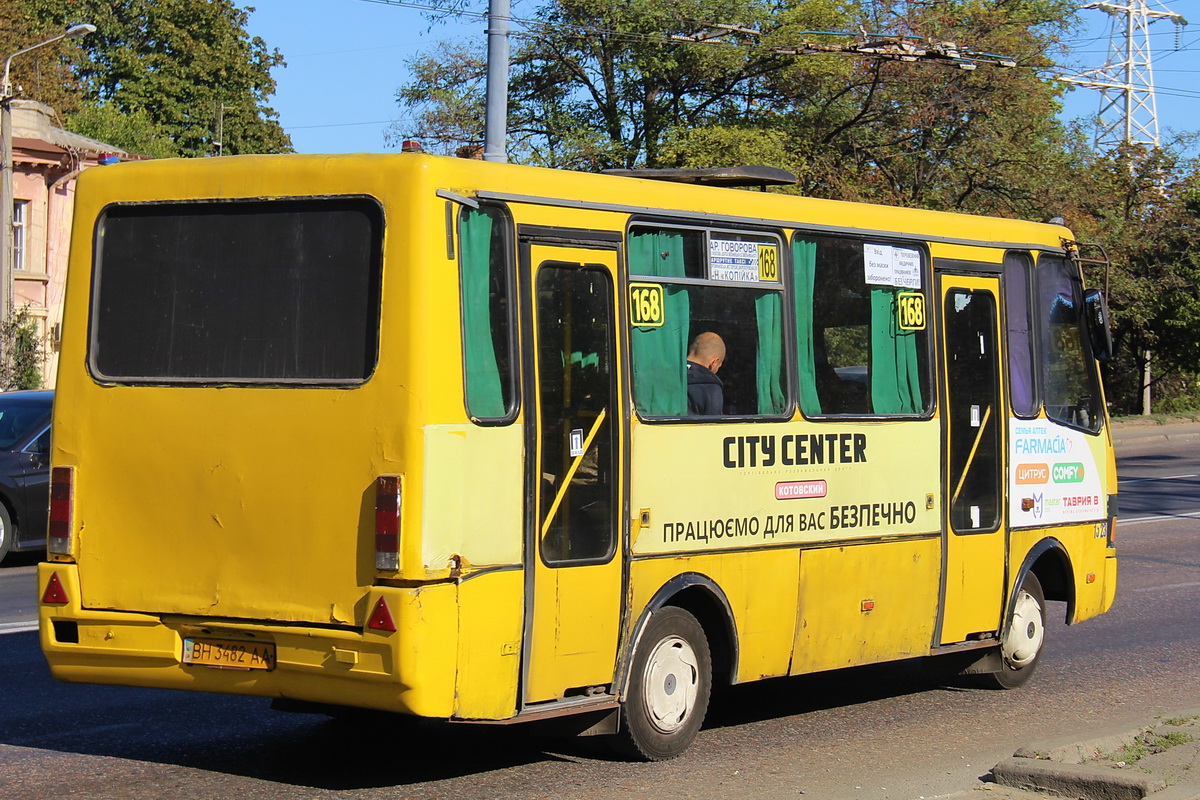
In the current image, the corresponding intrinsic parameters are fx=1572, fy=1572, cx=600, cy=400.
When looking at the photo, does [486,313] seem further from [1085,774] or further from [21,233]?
[21,233]

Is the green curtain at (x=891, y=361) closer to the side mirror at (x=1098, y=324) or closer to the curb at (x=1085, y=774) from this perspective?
the side mirror at (x=1098, y=324)

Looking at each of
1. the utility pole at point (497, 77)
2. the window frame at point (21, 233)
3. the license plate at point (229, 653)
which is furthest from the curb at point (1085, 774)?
the window frame at point (21, 233)

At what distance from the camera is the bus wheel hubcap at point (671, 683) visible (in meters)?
7.34

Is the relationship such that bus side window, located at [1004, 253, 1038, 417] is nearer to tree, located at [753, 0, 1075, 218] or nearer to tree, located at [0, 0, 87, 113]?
tree, located at [753, 0, 1075, 218]

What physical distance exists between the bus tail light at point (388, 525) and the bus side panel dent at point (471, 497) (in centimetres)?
10

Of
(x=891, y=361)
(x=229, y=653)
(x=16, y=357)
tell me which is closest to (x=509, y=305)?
(x=229, y=653)

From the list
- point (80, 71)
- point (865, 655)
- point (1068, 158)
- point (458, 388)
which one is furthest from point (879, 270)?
point (80, 71)

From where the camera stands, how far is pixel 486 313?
659 centimetres

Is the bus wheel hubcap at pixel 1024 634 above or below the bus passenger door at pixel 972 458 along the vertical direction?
below

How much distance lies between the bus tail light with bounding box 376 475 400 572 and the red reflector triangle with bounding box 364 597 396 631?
0.14 meters

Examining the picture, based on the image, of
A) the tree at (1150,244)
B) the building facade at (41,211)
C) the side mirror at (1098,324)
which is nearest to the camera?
the side mirror at (1098,324)

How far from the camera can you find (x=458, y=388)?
6.38 m

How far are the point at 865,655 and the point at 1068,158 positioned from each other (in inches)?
1205

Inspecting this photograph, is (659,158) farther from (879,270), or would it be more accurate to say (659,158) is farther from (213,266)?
(213,266)
